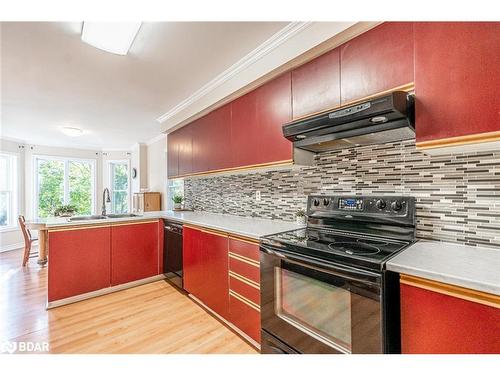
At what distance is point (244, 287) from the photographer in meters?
1.74

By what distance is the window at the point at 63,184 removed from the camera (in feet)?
18.1

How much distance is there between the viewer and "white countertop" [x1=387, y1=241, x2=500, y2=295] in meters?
0.82

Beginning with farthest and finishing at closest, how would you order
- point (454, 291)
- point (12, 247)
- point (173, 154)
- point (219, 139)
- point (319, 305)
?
point (12, 247) → point (173, 154) → point (219, 139) → point (319, 305) → point (454, 291)

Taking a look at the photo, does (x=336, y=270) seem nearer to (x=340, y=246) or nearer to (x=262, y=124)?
(x=340, y=246)

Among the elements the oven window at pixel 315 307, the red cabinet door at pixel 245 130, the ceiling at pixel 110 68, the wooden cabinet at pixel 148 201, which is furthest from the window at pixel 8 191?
the oven window at pixel 315 307

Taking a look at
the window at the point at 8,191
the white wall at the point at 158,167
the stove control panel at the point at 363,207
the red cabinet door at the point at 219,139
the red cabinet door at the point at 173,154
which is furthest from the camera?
the white wall at the point at 158,167

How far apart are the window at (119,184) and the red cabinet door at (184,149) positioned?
3726 millimetres

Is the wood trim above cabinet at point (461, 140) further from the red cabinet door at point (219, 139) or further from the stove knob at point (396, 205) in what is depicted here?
the red cabinet door at point (219, 139)

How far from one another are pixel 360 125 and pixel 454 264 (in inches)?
31.9

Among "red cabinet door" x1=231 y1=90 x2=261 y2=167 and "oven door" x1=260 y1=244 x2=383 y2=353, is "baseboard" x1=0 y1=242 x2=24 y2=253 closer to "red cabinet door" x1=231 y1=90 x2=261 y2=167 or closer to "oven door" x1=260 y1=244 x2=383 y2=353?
"red cabinet door" x1=231 y1=90 x2=261 y2=167

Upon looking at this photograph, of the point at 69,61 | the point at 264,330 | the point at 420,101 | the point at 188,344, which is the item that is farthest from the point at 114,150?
the point at 420,101

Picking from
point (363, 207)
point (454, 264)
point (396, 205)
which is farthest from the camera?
point (363, 207)

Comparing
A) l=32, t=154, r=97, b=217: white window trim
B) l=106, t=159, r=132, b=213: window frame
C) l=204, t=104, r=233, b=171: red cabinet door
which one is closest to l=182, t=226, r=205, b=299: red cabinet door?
l=204, t=104, r=233, b=171: red cabinet door

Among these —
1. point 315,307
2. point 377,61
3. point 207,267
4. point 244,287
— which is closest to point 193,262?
point 207,267
